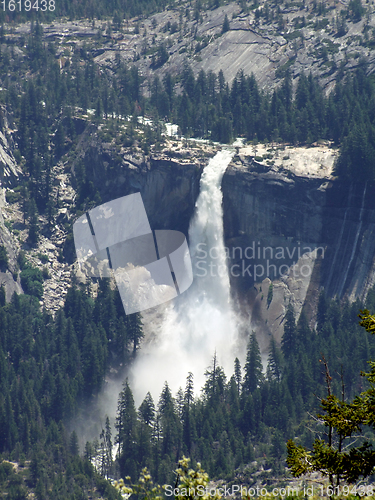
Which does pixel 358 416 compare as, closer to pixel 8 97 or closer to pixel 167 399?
pixel 167 399

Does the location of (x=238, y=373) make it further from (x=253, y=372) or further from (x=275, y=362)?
(x=275, y=362)

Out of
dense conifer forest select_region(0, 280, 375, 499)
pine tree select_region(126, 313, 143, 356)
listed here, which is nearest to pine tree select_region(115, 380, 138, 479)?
dense conifer forest select_region(0, 280, 375, 499)

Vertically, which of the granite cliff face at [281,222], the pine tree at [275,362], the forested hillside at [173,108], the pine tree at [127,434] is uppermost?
the forested hillside at [173,108]

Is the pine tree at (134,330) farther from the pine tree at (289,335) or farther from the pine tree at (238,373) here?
the pine tree at (289,335)

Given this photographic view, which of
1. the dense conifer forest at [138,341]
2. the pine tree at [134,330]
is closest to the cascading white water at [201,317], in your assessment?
the pine tree at [134,330]

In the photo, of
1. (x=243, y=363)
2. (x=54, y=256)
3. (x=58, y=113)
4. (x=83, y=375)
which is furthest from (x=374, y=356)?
(x=58, y=113)

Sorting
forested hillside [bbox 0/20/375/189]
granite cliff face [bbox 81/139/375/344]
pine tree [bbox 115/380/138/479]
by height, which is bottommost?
pine tree [bbox 115/380/138/479]

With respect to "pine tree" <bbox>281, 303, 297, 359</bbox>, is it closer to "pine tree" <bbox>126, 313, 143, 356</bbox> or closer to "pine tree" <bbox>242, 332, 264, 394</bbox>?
"pine tree" <bbox>242, 332, 264, 394</bbox>

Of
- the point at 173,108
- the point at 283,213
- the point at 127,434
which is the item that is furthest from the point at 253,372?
the point at 173,108
